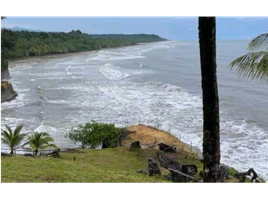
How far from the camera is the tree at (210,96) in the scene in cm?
470

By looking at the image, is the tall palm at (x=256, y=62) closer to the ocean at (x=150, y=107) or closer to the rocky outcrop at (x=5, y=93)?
the ocean at (x=150, y=107)

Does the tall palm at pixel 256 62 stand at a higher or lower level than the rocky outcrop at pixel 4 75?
higher

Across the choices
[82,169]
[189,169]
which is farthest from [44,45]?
[189,169]

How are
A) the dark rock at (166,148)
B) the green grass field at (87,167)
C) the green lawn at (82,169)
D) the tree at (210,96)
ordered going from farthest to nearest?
the dark rock at (166,148)
the green grass field at (87,167)
the green lawn at (82,169)
the tree at (210,96)

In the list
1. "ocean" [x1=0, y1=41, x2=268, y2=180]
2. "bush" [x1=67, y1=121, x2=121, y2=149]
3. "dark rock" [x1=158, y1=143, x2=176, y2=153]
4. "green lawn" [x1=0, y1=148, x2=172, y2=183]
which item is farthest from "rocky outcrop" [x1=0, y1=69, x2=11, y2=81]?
"dark rock" [x1=158, y1=143, x2=176, y2=153]

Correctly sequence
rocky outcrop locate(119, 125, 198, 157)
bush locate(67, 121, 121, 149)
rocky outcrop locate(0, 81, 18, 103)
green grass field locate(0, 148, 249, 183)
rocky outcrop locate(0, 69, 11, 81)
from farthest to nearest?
rocky outcrop locate(0, 69, 11, 81) → rocky outcrop locate(0, 81, 18, 103) → bush locate(67, 121, 121, 149) → rocky outcrop locate(119, 125, 198, 157) → green grass field locate(0, 148, 249, 183)

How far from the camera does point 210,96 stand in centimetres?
517

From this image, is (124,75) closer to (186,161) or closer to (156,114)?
(156,114)

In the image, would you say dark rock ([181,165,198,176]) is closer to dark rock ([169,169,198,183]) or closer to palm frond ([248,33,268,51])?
dark rock ([169,169,198,183])

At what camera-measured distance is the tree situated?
15.4 feet

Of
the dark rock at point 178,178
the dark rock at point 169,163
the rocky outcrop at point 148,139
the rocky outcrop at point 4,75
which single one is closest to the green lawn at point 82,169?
the dark rock at point 178,178
